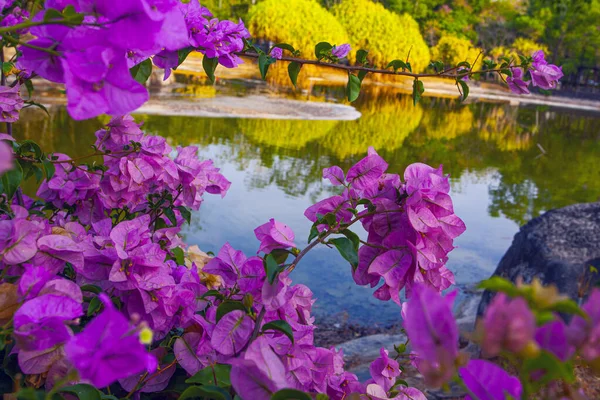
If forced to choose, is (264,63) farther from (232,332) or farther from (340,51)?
(232,332)

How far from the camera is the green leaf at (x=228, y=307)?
0.63 metres

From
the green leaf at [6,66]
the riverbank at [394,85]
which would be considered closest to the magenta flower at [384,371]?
the green leaf at [6,66]

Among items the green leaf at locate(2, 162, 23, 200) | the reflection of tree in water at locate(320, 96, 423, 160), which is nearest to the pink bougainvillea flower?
the green leaf at locate(2, 162, 23, 200)

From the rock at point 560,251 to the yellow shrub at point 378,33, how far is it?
804 inches

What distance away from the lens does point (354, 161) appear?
6.44 m

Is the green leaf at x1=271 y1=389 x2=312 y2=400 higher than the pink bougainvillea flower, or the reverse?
the pink bougainvillea flower

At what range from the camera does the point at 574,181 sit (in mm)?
6934

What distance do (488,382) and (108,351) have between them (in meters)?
0.23

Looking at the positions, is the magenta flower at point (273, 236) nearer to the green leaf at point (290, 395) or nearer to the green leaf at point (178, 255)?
the green leaf at point (290, 395)

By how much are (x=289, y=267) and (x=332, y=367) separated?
21cm

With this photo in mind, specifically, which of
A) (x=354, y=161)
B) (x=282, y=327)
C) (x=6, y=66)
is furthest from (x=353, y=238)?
(x=354, y=161)

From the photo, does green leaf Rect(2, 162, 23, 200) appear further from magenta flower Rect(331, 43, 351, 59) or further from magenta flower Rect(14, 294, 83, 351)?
magenta flower Rect(331, 43, 351, 59)

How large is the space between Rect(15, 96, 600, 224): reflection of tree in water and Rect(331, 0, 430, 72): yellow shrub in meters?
12.0

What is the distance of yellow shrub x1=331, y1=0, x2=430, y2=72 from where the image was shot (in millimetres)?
23312
